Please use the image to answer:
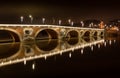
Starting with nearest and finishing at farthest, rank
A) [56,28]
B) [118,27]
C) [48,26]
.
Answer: [48,26]
[56,28]
[118,27]

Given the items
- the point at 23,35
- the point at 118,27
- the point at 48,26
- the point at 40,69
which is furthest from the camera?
the point at 118,27

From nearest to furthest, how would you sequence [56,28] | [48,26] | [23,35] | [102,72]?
[102,72] < [23,35] < [48,26] < [56,28]

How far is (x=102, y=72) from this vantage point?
35.2 feet

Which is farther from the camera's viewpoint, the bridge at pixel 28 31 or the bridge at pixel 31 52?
the bridge at pixel 28 31

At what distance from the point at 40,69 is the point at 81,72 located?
5.52 ft

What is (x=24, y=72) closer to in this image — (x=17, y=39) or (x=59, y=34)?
(x=17, y=39)

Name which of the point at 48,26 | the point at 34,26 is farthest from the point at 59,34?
the point at 34,26

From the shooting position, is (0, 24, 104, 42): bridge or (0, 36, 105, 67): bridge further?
(0, 24, 104, 42): bridge

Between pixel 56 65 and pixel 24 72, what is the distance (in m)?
2.14

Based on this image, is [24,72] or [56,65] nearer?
[24,72]

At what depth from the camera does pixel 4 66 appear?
42.6 ft

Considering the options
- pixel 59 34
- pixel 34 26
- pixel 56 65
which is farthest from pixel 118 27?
pixel 56 65

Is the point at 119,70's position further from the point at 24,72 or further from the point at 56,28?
the point at 56,28

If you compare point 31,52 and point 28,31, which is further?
point 28,31
